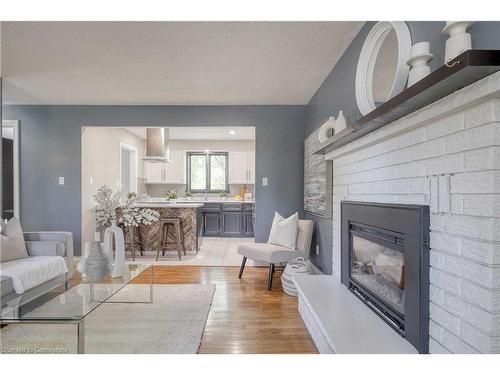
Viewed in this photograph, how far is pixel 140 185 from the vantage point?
718 cm

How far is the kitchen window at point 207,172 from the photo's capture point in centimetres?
749

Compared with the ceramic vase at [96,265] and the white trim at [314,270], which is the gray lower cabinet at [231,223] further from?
the ceramic vase at [96,265]

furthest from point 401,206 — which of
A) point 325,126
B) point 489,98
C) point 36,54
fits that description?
point 36,54

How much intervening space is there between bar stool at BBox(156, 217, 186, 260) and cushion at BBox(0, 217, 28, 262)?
6.18 ft

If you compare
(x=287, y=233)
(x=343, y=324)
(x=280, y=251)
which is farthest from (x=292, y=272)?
(x=343, y=324)

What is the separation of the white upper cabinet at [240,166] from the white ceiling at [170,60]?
125 inches

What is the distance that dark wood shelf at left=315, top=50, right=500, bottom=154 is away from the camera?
90cm

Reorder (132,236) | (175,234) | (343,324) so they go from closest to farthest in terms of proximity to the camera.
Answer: (343,324)
(132,236)
(175,234)

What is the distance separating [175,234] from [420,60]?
4296 millimetres

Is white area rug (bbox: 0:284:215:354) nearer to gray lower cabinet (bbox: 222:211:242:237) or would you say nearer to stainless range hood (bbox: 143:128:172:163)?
stainless range hood (bbox: 143:128:172:163)

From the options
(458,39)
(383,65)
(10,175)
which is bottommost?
(10,175)

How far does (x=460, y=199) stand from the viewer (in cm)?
118

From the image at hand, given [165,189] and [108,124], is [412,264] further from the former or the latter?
[165,189]

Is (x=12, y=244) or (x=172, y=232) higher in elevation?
(x=12, y=244)
